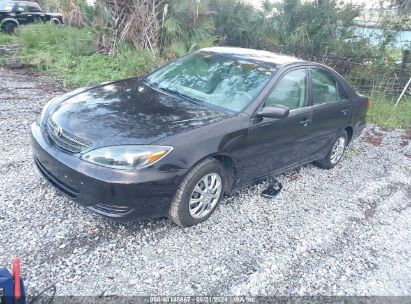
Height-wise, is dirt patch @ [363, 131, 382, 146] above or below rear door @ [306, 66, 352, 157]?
below

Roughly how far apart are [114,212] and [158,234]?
0.53 metres

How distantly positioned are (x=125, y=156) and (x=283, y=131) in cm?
187

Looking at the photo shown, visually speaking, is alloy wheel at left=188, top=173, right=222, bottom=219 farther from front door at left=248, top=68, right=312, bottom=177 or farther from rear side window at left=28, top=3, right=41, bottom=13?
rear side window at left=28, top=3, right=41, bottom=13

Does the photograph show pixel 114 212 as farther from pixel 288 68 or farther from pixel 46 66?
pixel 46 66

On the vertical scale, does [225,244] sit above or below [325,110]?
below

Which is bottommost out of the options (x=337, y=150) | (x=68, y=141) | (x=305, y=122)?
(x=337, y=150)

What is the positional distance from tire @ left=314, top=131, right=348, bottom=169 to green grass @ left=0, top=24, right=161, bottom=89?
4.88 m

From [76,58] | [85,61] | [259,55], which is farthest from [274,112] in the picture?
[76,58]

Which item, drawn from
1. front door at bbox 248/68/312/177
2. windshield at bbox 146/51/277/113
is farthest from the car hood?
front door at bbox 248/68/312/177

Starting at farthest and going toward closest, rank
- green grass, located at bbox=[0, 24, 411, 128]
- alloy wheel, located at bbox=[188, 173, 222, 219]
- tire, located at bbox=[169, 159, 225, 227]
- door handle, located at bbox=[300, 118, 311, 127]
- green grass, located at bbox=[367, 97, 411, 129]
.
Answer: green grass, located at bbox=[0, 24, 411, 128] → green grass, located at bbox=[367, 97, 411, 129] → door handle, located at bbox=[300, 118, 311, 127] → alloy wheel, located at bbox=[188, 173, 222, 219] → tire, located at bbox=[169, 159, 225, 227]

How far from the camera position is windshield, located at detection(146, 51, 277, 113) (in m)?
3.83

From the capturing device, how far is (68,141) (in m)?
3.17

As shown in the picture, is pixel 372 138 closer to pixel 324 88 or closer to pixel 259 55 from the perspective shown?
pixel 324 88

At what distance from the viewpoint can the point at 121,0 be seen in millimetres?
9039
